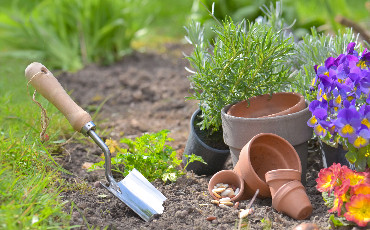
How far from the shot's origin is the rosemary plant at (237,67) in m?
2.38

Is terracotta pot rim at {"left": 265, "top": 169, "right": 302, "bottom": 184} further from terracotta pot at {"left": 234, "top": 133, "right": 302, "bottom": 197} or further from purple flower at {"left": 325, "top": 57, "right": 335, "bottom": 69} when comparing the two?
Result: purple flower at {"left": 325, "top": 57, "right": 335, "bottom": 69}

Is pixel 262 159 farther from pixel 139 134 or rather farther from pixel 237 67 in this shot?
pixel 139 134

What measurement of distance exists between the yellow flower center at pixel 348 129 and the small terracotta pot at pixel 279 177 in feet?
0.88

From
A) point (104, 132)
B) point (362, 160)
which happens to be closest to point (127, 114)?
point (104, 132)

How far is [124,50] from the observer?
524 cm

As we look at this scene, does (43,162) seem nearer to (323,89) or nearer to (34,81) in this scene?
(34,81)

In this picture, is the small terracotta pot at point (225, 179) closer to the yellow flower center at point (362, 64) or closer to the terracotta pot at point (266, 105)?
the terracotta pot at point (266, 105)

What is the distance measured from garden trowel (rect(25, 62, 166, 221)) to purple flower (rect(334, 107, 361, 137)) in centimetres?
79

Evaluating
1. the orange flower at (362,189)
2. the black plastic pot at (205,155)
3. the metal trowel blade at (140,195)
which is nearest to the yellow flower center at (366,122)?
the orange flower at (362,189)

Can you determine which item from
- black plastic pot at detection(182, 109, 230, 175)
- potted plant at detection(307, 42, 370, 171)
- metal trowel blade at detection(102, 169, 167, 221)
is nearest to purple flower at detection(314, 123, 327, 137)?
potted plant at detection(307, 42, 370, 171)

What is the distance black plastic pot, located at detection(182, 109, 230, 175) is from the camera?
2598 mm

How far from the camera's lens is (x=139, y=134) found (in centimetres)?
329

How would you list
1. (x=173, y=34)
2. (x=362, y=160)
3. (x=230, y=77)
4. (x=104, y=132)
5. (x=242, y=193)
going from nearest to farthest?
(x=362, y=160)
(x=242, y=193)
(x=230, y=77)
(x=104, y=132)
(x=173, y=34)

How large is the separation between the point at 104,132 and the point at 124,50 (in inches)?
83.5
